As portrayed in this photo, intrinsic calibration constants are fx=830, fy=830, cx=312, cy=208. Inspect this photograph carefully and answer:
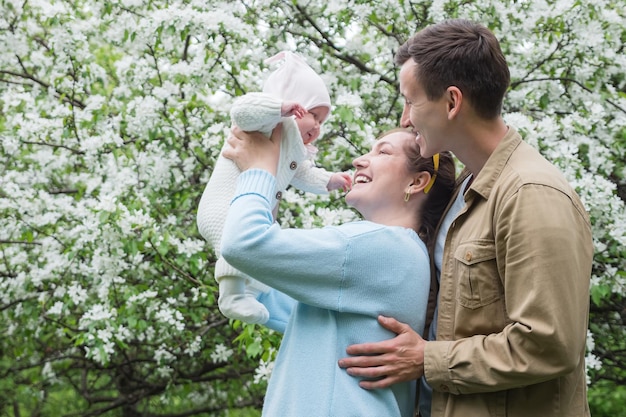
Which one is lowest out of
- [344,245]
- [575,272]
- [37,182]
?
[37,182]

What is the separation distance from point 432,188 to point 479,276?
1.62ft

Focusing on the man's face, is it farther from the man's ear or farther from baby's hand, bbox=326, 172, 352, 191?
baby's hand, bbox=326, 172, 352, 191

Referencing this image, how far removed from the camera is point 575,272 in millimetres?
1845

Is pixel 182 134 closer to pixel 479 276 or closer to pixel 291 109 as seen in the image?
pixel 291 109

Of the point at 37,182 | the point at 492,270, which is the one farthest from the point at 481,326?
the point at 37,182

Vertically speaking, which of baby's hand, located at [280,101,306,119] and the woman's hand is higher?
baby's hand, located at [280,101,306,119]

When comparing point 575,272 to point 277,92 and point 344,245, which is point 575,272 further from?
point 277,92

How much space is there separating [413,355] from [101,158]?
3.38m

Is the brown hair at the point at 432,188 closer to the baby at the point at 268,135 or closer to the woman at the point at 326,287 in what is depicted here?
the woman at the point at 326,287

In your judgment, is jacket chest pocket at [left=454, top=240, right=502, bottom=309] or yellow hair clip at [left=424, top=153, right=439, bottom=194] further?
yellow hair clip at [left=424, top=153, right=439, bottom=194]

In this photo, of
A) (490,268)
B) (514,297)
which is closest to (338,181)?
(490,268)

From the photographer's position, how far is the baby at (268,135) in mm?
2326

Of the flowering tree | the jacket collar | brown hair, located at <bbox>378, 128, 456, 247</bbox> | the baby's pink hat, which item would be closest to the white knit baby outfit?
the baby's pink hat

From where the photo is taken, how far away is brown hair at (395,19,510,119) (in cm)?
206
